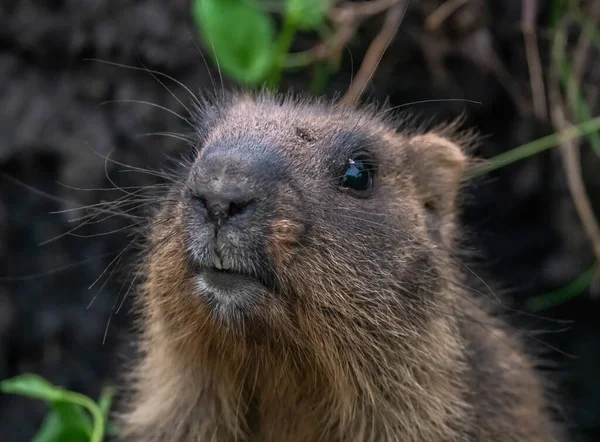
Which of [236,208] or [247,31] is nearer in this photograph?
[236,208]

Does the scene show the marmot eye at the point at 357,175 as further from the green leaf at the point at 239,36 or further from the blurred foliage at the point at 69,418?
the blurred foliage at the point at 69,418

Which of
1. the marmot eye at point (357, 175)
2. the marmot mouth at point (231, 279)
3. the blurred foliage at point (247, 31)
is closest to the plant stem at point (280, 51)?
the blurred foliage at point (247, 31)

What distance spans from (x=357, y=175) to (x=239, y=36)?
5.22 ft

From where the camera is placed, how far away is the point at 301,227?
2938 mm

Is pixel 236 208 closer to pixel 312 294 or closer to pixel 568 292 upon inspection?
pixel 312 294

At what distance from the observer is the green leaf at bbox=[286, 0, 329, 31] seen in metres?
4.61

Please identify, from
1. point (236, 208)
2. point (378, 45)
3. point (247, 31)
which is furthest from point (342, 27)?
point (236, 208)

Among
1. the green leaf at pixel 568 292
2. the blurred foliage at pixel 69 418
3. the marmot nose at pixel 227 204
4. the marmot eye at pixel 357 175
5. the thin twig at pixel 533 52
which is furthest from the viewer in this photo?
the green leaf at pixel 568 292

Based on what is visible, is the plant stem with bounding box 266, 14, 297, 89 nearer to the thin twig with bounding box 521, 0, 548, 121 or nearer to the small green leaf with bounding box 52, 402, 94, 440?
the thin twig with bounding box 521, 0, 548, 121

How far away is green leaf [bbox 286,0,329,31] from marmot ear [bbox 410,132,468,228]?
1098mm

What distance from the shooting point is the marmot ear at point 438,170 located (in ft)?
12.9

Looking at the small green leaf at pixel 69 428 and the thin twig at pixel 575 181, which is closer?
the small green leaf at pixel 69 428

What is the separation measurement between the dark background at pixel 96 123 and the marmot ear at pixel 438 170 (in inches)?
53.9

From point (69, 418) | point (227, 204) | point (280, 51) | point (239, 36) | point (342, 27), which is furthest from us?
point (342, 27)
